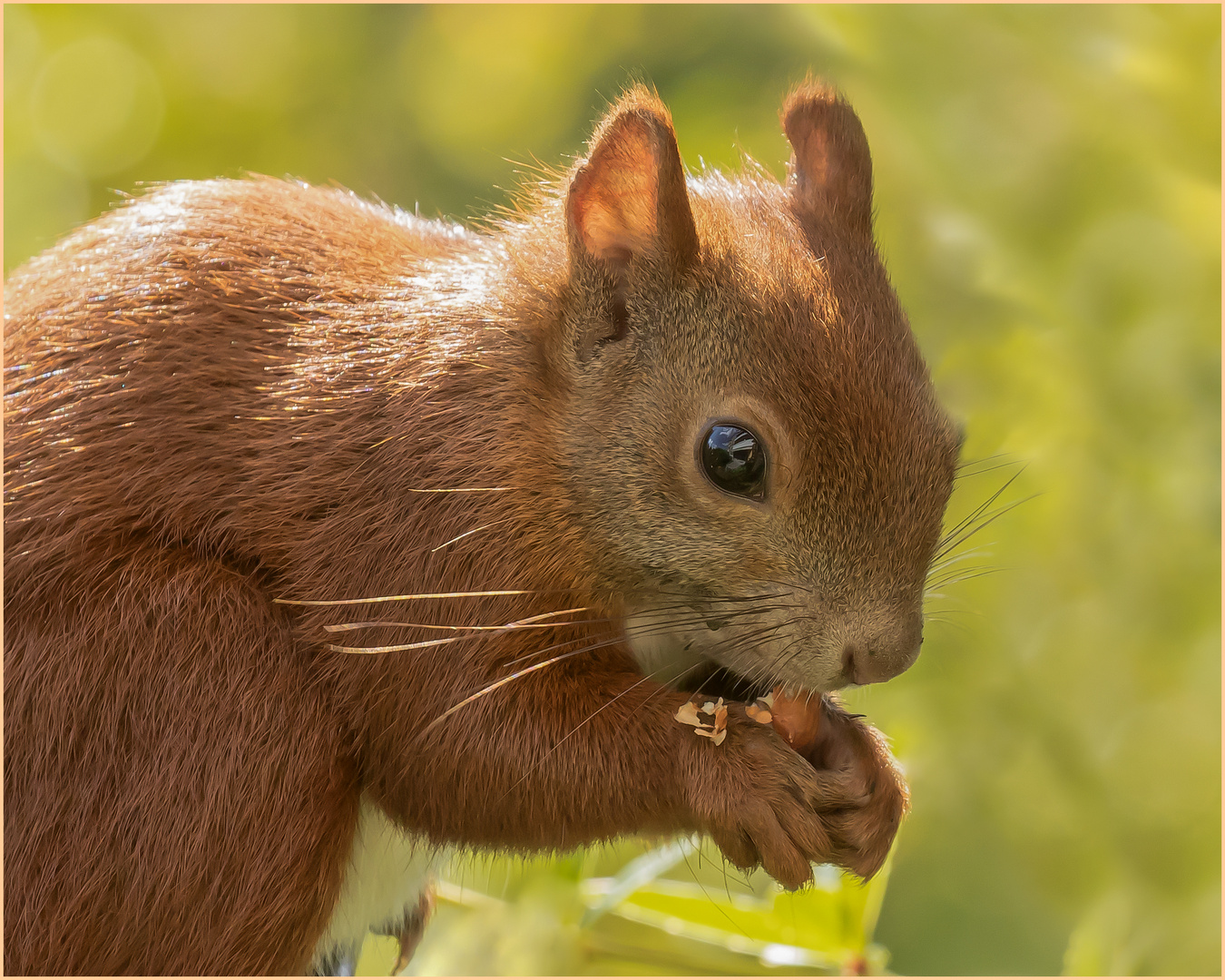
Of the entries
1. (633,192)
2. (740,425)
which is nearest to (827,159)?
(633,192)

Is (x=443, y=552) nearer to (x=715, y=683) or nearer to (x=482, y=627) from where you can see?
(x=482, y=627)

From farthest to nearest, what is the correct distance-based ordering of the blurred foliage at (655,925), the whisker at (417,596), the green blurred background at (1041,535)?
1. the blurred foliage at (655,925)
2. the green blurred background at (1041,535)
3. the whisker at (417,596)

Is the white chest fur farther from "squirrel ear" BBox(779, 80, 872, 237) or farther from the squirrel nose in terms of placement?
"squirrel ear" BBox(779, 80, 872, 237)

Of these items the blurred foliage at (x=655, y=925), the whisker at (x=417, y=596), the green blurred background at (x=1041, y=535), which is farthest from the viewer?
the blurred foliage at (x=655, y=925)

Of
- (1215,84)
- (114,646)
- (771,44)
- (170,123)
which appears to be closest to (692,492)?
(114,646)

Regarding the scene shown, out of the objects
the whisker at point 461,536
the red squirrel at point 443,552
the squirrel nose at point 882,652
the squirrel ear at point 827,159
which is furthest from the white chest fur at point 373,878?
the squirrel ear at point 827,159

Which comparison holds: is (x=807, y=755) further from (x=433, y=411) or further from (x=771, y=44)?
(x=771, y=44)

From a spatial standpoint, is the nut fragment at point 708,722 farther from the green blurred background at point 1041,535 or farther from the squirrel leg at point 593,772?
the green blurred background at point 1041,535
